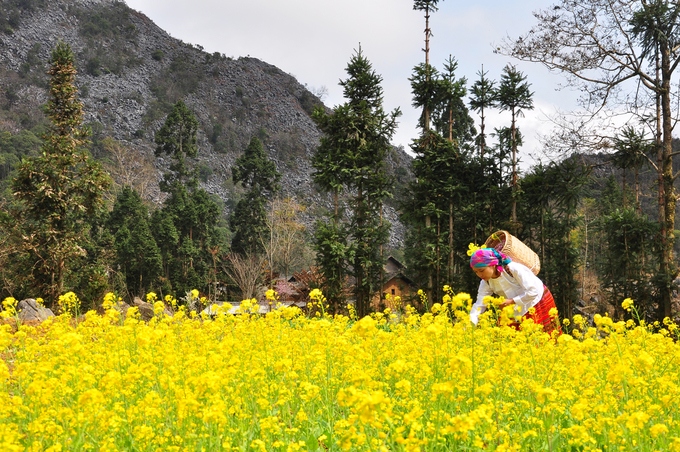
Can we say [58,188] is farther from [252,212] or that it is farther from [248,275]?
[252,212]

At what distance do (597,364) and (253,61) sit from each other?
139m

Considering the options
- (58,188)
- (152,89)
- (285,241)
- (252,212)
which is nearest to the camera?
(58,188)

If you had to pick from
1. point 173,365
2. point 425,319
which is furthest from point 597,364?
point 173,365

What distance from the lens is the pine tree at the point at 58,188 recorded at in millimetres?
16250

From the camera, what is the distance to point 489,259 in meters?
6.26

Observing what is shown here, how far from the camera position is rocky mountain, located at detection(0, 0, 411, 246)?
298ft

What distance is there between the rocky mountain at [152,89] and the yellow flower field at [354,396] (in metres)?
72.0

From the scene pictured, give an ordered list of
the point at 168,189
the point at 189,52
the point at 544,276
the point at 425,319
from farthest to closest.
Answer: the point at 189,52 < the point at 168,189 < the point at 544,276 < the point at 425,319

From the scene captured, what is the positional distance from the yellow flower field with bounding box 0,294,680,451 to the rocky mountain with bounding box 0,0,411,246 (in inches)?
2836

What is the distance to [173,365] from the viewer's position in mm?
3678

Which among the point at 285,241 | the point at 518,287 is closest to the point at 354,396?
the point at 518,287

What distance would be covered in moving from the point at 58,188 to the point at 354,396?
16.6 m

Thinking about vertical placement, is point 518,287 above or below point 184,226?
below

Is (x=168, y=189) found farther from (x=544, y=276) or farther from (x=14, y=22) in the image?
(x=14, y=22)
